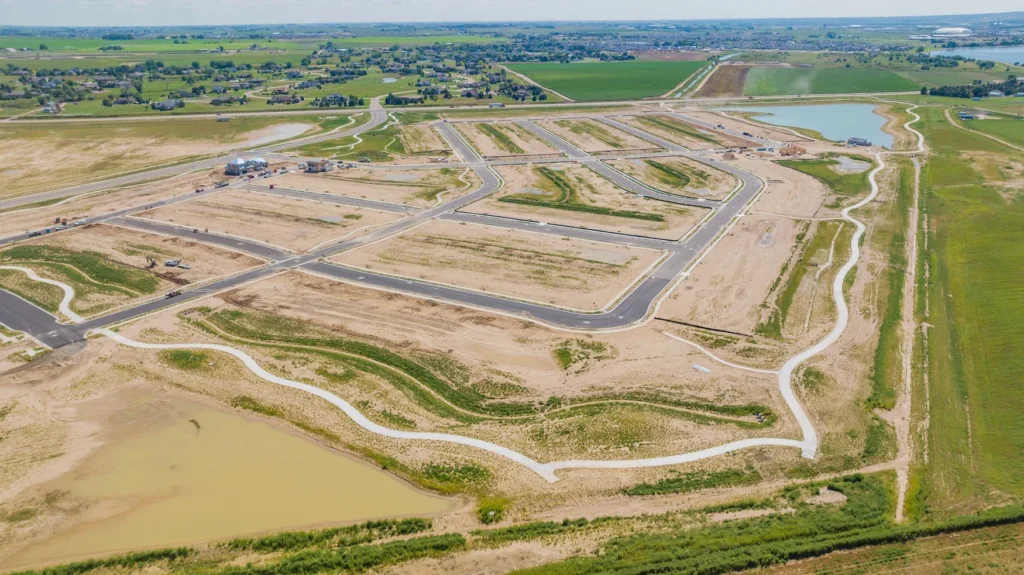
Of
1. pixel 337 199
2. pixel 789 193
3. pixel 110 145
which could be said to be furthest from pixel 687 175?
pixel 110 145

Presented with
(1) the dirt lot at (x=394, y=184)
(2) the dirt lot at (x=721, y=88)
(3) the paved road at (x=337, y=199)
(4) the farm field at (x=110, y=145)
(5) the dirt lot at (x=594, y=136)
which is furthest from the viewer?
(2) the dirt lot at (x=721, y=88)

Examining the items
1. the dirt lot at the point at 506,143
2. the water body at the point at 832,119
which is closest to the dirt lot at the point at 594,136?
the dirt lot at the point at 506,143

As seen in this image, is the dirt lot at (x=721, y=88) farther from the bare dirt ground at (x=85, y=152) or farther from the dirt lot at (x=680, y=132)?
the bare dirt ground at (x=85, y=152)

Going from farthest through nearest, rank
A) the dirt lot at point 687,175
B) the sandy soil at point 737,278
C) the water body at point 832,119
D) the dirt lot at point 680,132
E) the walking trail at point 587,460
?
the water body at point 832,119
the dirt lot at point 680,132
the dirt lot at point 687,175
the sandy soil at point 737,278
the walking trail at point 587,460

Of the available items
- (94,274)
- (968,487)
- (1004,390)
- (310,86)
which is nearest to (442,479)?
(968,487)

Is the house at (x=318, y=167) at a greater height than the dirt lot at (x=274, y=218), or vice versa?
the house at (x=318, y=167)
